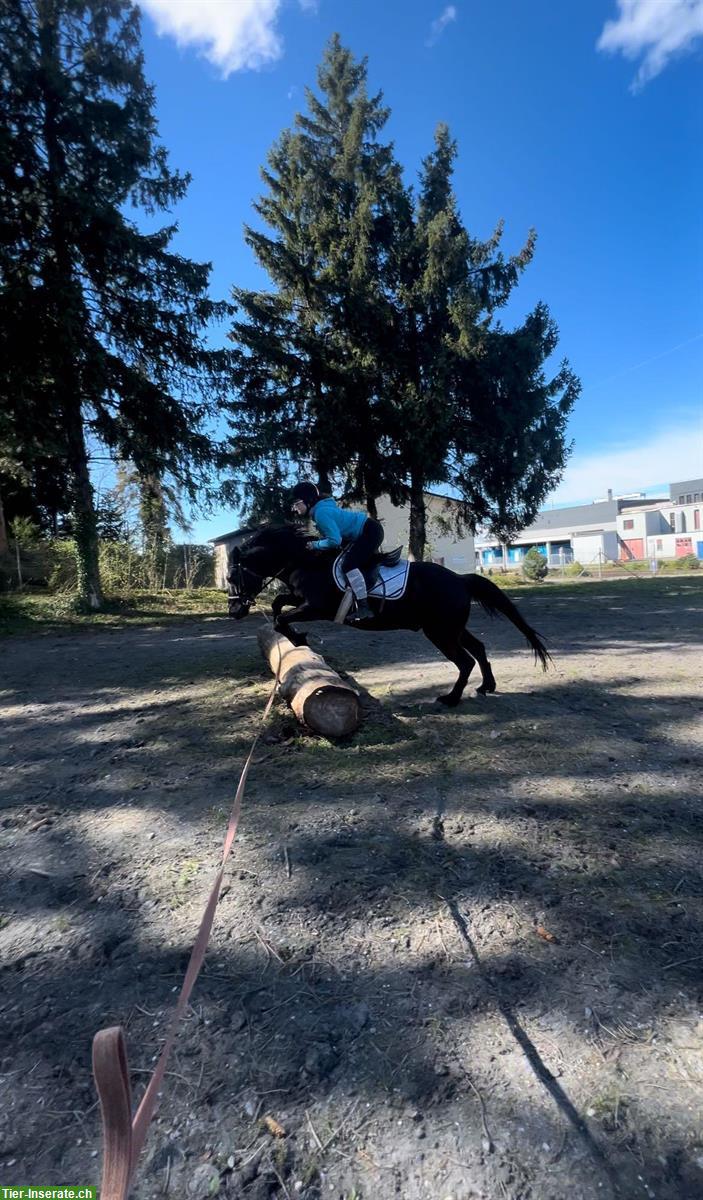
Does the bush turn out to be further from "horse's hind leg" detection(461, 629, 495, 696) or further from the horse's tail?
the horse's tail

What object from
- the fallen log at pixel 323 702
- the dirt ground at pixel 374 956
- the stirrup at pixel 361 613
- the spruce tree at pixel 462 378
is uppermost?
the spruce tree at pixel 462 378

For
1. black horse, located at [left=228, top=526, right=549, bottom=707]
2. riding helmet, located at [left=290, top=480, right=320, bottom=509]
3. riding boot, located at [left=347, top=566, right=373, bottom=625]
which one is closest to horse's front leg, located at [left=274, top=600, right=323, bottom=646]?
black horse, located at [left=228, top=526, right=549, bottom=707]

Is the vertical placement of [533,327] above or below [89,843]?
above

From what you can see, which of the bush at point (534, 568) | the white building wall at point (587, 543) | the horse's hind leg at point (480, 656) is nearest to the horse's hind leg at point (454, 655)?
the horse's hind leg at point (480, 656)

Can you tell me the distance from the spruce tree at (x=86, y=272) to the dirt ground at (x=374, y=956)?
42.2ft

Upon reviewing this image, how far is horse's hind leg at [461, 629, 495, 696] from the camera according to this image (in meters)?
6.04

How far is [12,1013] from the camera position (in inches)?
87.3

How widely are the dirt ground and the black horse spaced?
3.10 ft

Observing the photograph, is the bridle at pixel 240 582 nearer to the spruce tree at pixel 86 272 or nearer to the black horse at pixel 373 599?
the black horse at pixel 373 599

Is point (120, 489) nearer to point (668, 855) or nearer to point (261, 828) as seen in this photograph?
point (261, 828)

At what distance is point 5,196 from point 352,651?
15.2m

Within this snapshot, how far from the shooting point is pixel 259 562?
5957 mm

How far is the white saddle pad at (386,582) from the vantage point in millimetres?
5426

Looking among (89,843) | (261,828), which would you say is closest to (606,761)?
(261,828)
